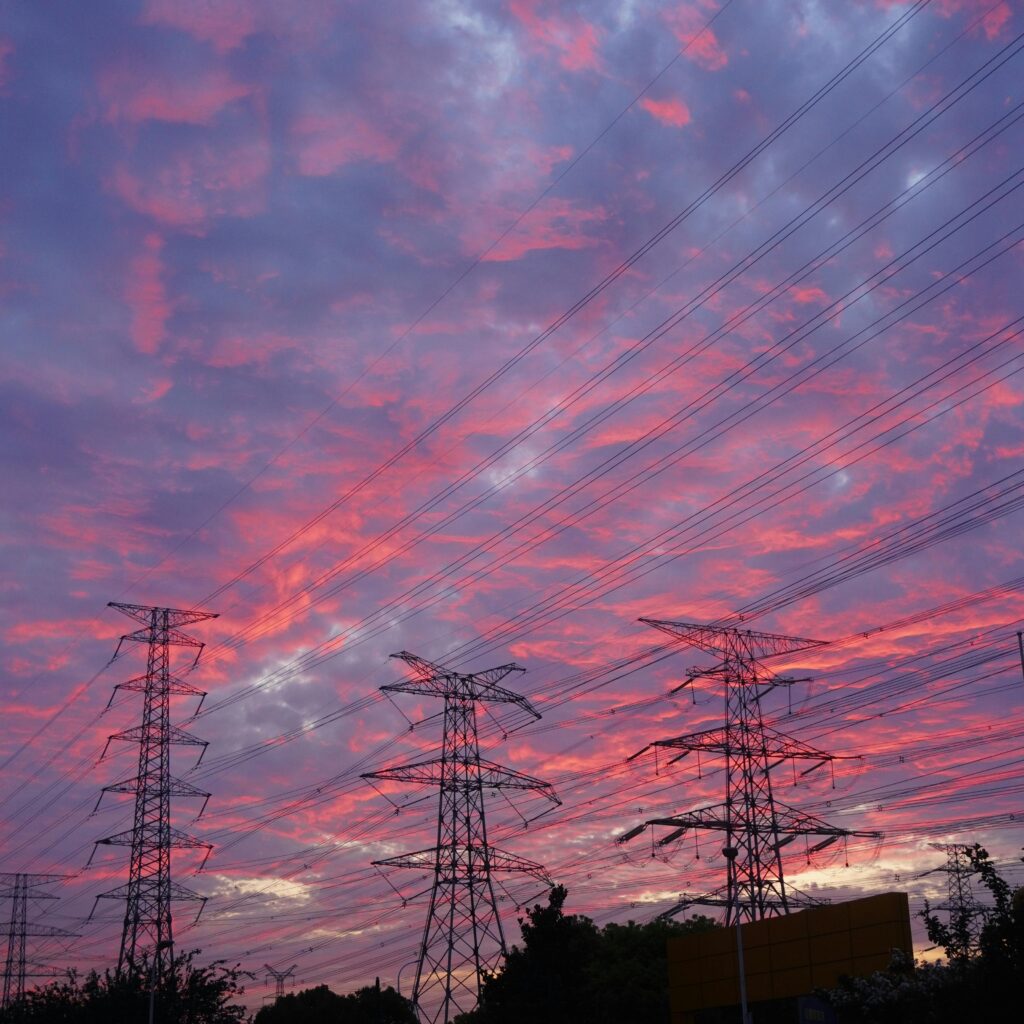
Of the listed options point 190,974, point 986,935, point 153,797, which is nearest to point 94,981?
point 190,974

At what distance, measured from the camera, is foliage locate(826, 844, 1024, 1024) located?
1220 inches

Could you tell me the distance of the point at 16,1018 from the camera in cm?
10681

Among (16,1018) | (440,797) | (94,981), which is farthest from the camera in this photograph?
(16,1018)

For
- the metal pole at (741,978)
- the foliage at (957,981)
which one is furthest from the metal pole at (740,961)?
the foliage at (957,981)

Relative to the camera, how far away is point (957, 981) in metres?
34.0

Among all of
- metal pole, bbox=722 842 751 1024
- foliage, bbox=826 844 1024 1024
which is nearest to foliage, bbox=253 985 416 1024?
metal pole, bbox=722 842 751 1024

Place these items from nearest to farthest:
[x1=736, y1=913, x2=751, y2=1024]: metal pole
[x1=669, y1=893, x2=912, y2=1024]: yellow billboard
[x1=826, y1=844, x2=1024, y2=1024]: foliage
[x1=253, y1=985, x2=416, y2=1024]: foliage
A: [x1=826, y1=844, x2=1024, y2=1024]: foliage, [x1=669, y1=893, x2=912, y2=1024]: yellow billboard, [x1=736, y1=913, x2=751, y2=1024]: metal pole, [x1=253, y1=985, x2=416, y2=1024]: foliage

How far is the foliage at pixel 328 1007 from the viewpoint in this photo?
152 metres

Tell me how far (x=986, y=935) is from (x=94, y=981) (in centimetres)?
7656

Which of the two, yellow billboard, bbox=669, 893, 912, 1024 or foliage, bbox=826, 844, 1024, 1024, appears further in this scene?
yellow billboard, bbox=669, 893, 912, 1024

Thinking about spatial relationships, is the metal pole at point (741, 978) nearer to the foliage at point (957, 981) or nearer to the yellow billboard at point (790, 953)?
the yellow billboard at point (790, 953)

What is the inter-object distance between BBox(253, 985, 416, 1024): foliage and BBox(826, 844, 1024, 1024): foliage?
11308cm

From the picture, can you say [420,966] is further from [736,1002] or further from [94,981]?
[94,981]

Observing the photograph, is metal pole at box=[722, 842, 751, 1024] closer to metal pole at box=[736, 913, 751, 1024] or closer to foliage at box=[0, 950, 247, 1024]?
metal pole at box=[736, 913, 751, 1024]
